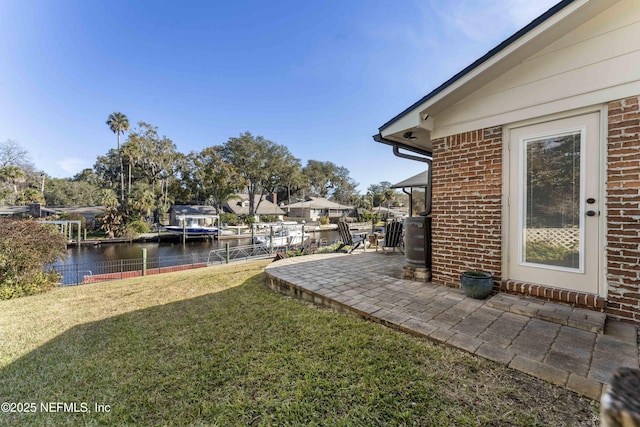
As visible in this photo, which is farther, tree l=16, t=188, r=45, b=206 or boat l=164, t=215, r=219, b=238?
tree l=16, t=188, r=45, b=206

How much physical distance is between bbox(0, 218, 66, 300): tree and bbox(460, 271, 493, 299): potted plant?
367 inches

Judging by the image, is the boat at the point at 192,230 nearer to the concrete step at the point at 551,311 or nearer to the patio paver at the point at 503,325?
the patio paver at the point at 503,325

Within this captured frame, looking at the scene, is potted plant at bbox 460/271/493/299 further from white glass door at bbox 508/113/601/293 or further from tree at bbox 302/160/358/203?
tree at bbox 302/160/358/203

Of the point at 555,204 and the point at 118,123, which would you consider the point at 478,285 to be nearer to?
the point at 555,204

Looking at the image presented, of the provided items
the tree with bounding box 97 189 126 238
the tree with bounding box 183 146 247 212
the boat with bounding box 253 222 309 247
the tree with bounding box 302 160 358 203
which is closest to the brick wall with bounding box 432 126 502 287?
the boat with bounding box 253 222 309 247

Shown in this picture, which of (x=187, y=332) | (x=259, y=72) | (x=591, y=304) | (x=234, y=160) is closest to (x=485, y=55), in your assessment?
(x=591, y=304)

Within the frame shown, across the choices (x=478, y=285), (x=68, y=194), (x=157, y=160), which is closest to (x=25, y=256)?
(x=478, y=285)

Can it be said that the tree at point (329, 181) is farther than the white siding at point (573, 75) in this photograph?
Yes

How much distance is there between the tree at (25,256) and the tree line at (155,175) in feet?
68.2

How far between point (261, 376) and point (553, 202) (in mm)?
3894

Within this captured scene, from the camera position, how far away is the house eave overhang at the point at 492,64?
2.86 meters

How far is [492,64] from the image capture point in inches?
132

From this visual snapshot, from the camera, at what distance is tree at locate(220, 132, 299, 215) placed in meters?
32.2

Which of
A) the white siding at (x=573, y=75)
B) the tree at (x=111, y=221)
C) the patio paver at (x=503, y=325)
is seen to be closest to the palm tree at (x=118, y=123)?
the tree at (x=111, y=221)
